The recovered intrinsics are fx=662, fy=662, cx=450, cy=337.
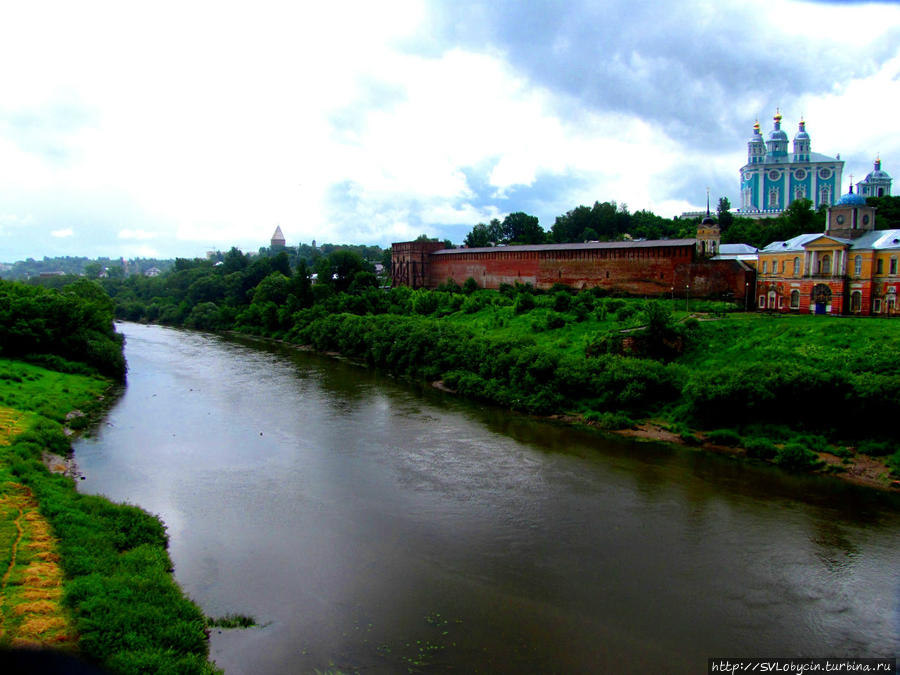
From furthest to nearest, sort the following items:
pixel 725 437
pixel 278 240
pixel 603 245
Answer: pixel 278 240 → pixel 603 245 → pixel 725 437

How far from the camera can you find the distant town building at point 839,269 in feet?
58.5

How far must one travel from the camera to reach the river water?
643 cm

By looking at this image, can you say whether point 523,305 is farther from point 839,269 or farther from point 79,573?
point 79,573

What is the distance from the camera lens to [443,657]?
243 inches

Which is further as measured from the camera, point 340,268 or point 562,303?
point 340,268

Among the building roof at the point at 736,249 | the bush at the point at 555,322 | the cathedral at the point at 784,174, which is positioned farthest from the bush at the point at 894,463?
the cathedral at the point at 784,174

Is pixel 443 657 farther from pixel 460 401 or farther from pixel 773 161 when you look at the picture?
pixel 773 161

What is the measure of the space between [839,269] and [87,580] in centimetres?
1942

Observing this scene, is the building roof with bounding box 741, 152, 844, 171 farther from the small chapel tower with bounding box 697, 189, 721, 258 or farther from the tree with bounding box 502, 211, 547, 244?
the small chapel tower with bounding box 697, 189, 721, 258

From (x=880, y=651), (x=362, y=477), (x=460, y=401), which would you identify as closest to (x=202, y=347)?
(x=460, y=401)

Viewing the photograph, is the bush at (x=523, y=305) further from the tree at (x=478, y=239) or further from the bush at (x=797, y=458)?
the tree at (x=478, y=239)

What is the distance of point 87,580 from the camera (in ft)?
21.8

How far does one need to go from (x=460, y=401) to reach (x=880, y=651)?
11673 millimetres

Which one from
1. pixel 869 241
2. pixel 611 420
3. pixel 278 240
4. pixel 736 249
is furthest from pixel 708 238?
pixel 278 240
